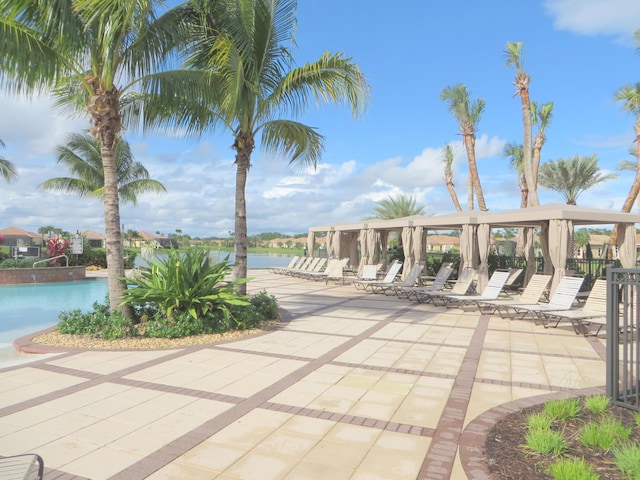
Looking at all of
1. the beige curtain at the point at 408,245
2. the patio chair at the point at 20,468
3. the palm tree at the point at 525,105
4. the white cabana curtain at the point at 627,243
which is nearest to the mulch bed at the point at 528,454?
the patio chair at the point at 20,468

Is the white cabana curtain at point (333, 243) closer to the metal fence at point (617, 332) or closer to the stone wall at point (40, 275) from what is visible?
the stone wall at point (40, 275)

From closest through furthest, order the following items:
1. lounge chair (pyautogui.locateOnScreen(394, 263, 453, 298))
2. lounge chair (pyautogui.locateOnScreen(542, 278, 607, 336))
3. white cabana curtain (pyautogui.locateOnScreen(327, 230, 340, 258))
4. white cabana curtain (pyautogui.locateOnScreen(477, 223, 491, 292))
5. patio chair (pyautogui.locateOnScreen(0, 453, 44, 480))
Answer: patio chair (pyautogui.locateOnScreen(0, 453, 44, 480)), lounge chair (pyautogui.locateOnScreen(542, 278, 607, 336)), lounge chair (pyautogui.locateOnScreen(394, 263, 453, 298)), white cabana curtain (pyautogui.locateOnScreen(477, 223, 491, 292)), white cabana curtain (pyautogui.locateOnScreen(327, 230, 340, 258))

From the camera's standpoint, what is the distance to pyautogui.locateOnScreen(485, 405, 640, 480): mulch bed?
2.73 m

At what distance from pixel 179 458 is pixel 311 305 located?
804 cm

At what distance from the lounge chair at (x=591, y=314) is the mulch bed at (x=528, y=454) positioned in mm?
4319

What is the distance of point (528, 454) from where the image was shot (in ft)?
9.75

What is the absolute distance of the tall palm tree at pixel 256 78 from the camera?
7.85m

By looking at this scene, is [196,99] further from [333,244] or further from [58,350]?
[333,244]

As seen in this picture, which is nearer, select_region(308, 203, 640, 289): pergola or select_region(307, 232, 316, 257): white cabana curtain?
select_region(308, 203, 640, 289): pergola

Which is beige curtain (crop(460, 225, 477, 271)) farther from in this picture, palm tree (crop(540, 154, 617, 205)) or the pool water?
palm tree (crop(540, 154, 617, 205))

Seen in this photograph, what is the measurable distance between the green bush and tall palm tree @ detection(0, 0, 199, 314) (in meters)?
0.44

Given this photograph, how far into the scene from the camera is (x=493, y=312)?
32.5 ft

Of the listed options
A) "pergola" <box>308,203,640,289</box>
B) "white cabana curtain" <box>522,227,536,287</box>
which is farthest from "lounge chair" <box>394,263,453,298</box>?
"white cabana curtain" <box>522,227,536,287</box>

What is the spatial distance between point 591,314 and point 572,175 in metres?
21.3
